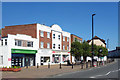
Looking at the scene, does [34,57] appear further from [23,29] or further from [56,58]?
[56,58]

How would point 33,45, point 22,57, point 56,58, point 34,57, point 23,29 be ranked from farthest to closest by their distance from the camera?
point 56,58 < point 23,29 < point 34,57 < point 33,45 < point 22,57

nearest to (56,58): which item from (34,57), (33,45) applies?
(34,57)

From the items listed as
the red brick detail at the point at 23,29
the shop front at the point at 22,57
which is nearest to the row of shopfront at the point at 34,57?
the shop front at the point at 22,57

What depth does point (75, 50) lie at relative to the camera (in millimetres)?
36656

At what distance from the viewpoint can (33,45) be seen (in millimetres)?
36750

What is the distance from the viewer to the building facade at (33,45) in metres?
30.4

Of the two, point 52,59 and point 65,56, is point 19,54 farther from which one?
point 65,56

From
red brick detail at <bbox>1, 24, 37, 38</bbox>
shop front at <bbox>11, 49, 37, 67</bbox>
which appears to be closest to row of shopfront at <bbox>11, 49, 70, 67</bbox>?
shop front at <bbox>11, 49, 37, 67</bbox>

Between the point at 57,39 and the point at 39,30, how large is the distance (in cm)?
855

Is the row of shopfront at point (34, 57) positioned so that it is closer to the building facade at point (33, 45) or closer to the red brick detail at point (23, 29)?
the building facade at point (33, 45)

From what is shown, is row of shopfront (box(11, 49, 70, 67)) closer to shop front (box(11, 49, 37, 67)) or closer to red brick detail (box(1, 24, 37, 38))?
shop front (box(11, 49, 37, 67))

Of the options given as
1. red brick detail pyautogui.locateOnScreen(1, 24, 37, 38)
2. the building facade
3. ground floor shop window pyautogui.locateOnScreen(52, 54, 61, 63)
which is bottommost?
ground floor shop window pyautogui.locateOnScreen(52, 54, 61, 63)

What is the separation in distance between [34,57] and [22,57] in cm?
424

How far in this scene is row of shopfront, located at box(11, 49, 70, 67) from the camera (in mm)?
31703
